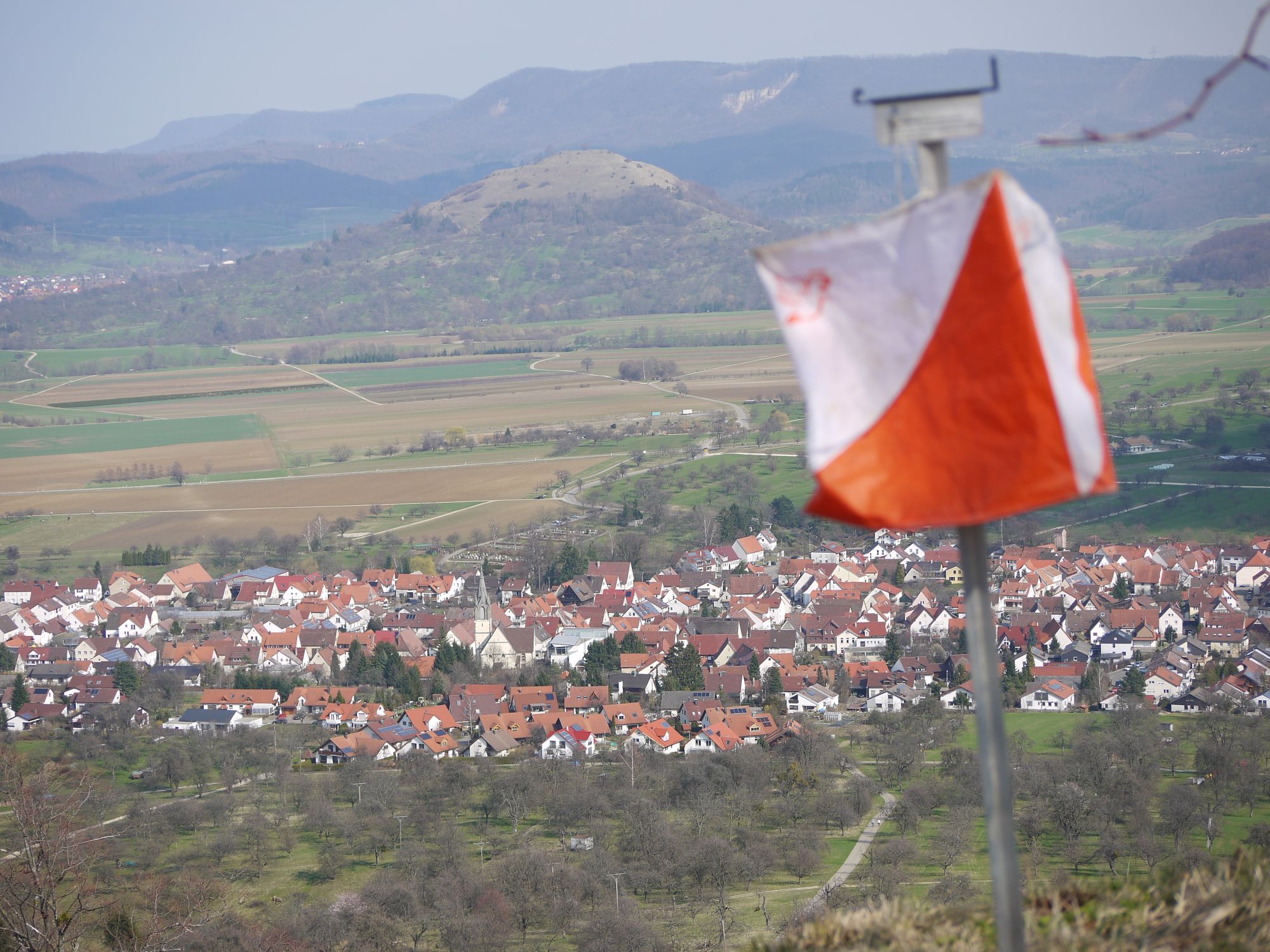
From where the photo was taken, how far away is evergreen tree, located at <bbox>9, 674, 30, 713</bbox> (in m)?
30.4

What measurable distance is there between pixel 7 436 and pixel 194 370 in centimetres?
3127

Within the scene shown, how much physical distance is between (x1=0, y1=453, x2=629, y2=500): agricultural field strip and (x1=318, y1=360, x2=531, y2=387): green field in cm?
2932

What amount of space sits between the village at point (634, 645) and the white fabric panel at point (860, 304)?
21594mm

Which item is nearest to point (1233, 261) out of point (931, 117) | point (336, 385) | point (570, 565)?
point (336, 385)

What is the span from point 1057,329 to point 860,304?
1.88 ft

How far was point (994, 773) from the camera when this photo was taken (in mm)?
3982

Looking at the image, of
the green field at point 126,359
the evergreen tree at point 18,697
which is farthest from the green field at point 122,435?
the evergreen tree at point 18,697

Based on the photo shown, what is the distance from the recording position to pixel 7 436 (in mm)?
69500

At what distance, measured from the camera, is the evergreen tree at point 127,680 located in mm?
31844

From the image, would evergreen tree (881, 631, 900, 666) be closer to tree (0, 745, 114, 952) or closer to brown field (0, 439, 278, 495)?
tree (0, 745, 114, 952)

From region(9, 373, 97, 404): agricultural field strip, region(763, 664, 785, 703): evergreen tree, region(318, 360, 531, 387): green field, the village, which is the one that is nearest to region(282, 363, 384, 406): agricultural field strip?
region(318, 360, 531, 387): green field

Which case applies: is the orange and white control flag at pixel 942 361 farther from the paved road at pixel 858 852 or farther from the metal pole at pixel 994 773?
the paved road at pixel 858 852

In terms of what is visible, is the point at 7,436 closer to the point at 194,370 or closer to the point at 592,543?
the point at 194,370

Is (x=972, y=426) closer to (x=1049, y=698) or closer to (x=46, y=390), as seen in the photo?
(x=1049, y=698)
